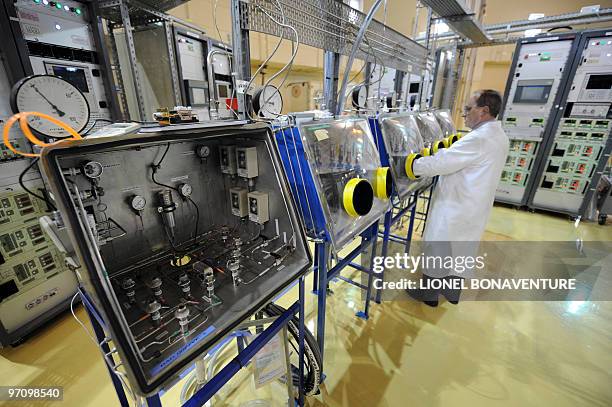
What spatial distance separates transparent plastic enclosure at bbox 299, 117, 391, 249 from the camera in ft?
4.04

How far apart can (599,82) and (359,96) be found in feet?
11.1

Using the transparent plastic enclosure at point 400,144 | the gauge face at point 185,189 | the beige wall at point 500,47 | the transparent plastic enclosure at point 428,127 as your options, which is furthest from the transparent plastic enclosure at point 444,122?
the beige wall at point 500,47

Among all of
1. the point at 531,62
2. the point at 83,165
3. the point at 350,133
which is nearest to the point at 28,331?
the point at 83,165

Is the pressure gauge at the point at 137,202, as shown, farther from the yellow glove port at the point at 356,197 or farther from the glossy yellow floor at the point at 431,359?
the glossy yellow floor at the point at 431,359

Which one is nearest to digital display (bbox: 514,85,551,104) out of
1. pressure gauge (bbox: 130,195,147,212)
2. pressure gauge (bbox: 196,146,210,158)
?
pressure gauge (bbox: 196,146,210,158)

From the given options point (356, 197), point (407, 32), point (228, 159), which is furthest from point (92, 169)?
point (407, 32)

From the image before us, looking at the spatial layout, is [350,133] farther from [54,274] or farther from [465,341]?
[54,274]

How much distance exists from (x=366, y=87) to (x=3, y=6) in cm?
229

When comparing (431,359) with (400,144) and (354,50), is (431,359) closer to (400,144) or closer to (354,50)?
(400,144)

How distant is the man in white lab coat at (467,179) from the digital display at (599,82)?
281 cm

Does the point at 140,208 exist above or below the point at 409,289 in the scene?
above

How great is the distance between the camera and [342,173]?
143 cm

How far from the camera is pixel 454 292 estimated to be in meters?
2.20

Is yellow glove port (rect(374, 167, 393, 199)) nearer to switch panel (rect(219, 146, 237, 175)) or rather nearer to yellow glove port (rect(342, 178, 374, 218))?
yellow glove port (rect(342, 178, 374, 218))
